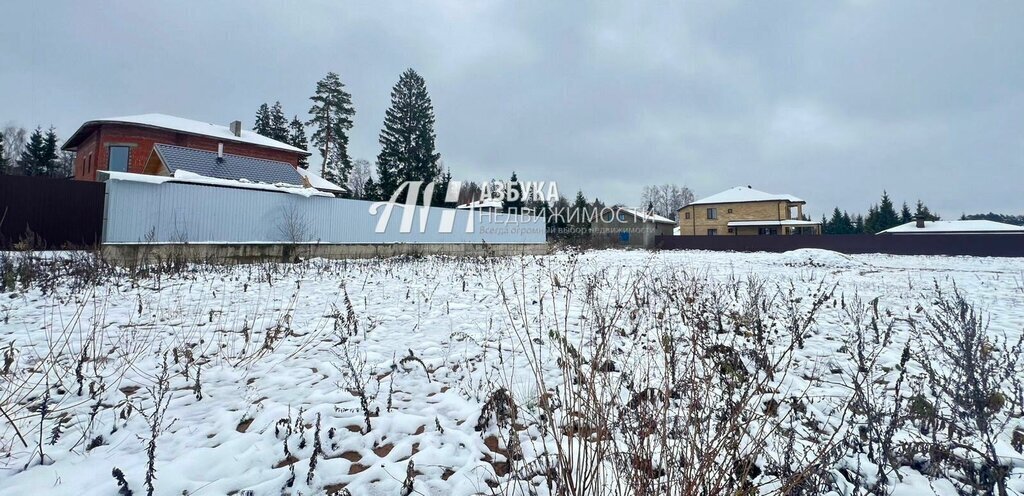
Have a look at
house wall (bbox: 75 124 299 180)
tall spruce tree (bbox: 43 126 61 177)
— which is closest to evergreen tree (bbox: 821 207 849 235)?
house wall (bbox: 75 124 299 180)

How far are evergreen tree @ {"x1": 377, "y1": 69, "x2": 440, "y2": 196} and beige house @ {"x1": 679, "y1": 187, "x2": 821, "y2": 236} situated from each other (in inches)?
1067

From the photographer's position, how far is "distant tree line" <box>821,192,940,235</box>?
4481cm

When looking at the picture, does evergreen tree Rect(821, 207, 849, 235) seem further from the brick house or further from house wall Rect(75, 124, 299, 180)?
house wall Rect(75, 124, 299, 180)

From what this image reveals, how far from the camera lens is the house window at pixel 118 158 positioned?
2102cm

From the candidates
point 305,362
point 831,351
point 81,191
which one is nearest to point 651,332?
point 831,351

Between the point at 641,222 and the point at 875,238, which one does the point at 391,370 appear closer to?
the point at 875,238

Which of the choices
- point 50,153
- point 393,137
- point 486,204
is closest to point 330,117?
point 393,137

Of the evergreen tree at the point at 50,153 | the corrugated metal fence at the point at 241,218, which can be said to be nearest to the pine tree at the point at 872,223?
the corrugated metal fence at the point at 241,218

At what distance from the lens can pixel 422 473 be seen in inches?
79.7

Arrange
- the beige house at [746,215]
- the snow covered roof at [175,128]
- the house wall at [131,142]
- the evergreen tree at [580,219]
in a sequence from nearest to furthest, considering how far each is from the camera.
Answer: the snow covered roof at [175,128] → the house wall at [131,142] → the evergreen tree at [580,219] → the beige house at [746,215]

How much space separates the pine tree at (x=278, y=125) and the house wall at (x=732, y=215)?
41730 millimetres

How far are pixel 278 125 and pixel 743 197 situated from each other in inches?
1817

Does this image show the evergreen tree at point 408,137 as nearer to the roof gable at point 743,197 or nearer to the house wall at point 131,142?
the house wall at point 131,142

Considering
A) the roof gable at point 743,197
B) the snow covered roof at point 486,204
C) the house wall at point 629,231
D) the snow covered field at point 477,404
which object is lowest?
the snow covered field at point 477,404
